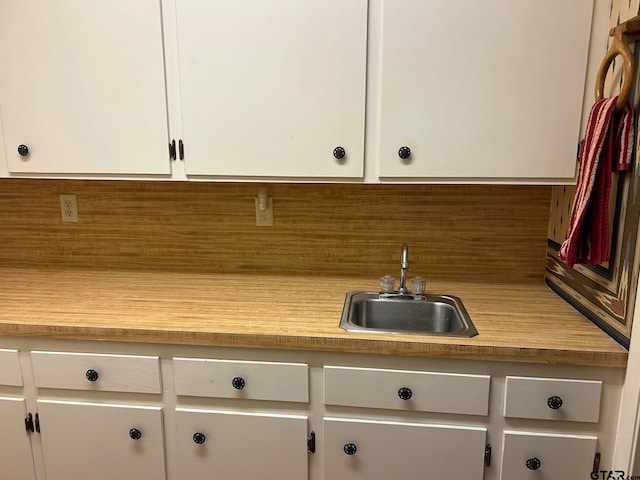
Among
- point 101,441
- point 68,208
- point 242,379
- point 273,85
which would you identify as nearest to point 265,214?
point 273,85

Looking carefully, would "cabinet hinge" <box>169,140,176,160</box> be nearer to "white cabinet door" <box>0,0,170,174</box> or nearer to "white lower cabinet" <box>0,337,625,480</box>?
"white cabinet door" <box>0,0,170,174</box>

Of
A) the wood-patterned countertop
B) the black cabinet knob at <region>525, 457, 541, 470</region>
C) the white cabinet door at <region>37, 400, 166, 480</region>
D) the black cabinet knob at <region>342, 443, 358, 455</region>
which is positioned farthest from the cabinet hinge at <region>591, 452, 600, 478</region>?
the white cabinet door at <region>37, 400, 166, 480</region>

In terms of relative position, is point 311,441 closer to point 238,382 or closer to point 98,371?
point 238,382

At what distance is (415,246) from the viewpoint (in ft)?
5.87

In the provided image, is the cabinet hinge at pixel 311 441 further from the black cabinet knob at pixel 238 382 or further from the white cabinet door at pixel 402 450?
the black cabinet knob at pixel 238 382

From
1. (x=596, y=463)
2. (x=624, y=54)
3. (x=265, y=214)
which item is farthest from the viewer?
(x=265, y=214)

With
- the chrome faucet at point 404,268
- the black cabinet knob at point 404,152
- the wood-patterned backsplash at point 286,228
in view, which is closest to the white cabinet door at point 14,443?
the wood-patterned backsplash at point 286,228

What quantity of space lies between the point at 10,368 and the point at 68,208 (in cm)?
74

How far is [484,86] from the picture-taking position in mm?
1345

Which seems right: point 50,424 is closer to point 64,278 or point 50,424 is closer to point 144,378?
point 144,378

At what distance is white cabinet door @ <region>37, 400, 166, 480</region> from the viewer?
4.57 ft

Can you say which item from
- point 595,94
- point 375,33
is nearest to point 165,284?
point 375,33

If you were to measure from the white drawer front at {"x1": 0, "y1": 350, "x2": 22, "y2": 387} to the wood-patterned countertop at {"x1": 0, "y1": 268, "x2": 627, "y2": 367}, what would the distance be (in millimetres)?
78

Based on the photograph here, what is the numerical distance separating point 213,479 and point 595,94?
1593 millimetres
